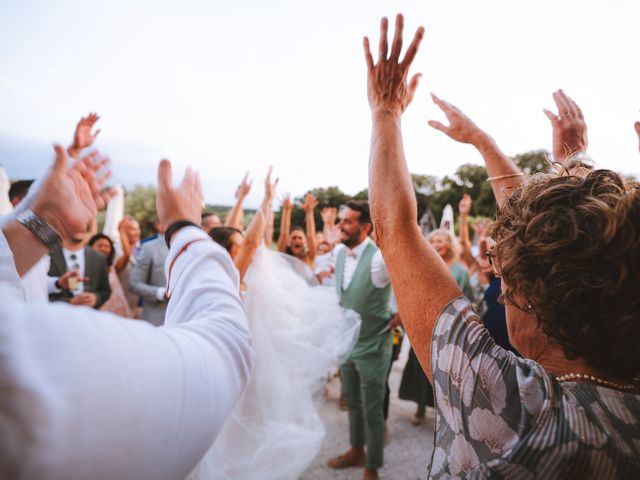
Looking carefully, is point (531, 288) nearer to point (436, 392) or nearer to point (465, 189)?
point (436, 392)

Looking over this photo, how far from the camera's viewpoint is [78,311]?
53 cm

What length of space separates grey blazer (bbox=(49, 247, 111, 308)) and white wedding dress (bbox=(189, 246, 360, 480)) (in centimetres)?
212

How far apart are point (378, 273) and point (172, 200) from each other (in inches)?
115

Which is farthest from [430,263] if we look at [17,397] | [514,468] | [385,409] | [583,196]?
[385,409]

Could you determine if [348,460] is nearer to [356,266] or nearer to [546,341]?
[356,266]

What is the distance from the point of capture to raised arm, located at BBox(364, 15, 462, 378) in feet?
3.44

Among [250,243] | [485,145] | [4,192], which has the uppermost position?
[485,145]

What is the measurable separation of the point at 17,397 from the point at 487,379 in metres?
0.87

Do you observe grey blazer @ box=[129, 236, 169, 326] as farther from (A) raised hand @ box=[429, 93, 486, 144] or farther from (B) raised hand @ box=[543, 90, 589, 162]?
(B) raised hand @ box=[543, 90, 589, 162]

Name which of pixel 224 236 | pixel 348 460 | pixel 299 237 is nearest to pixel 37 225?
pixel 224 236

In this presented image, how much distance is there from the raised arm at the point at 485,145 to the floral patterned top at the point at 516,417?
0.92 metres

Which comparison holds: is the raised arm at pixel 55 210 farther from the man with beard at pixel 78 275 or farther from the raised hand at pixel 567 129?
the man with beard at pixel 78 275

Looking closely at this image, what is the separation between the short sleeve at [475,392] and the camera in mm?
806

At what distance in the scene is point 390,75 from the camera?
1.47 m
